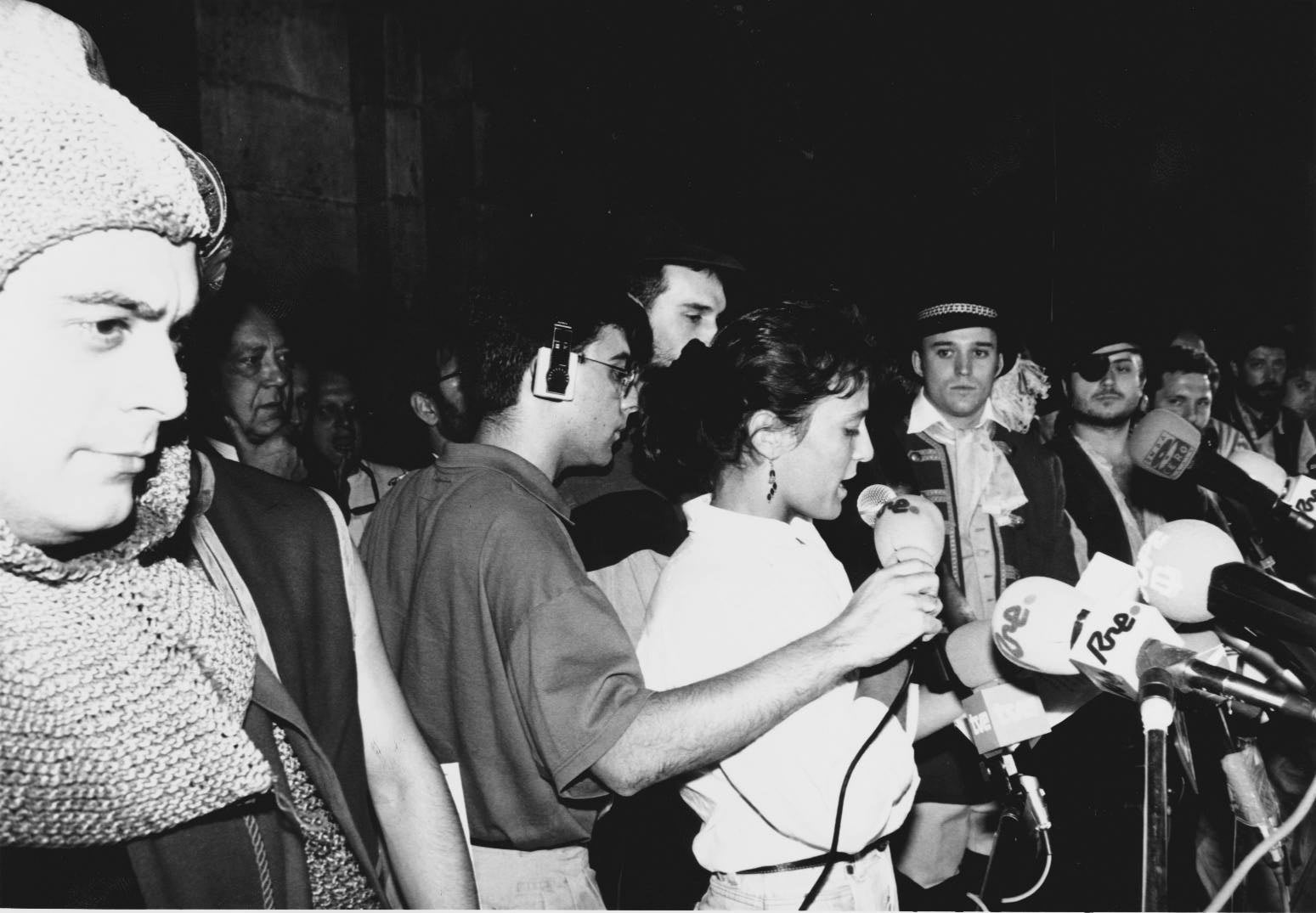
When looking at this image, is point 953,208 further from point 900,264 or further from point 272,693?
point 272,693

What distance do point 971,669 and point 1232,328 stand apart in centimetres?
607

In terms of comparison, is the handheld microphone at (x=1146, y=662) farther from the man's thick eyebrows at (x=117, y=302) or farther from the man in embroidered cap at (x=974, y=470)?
the man in embroidered cap at (x=974, y=470)

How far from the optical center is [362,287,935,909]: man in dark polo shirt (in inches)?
65.3

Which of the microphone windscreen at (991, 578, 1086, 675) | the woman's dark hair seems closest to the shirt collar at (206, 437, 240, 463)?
the woman's dark hair

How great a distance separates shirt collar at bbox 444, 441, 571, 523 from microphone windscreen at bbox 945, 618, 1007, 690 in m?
0.94

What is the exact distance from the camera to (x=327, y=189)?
551 centimetres

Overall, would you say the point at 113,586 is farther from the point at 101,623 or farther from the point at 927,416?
the point at 927,416

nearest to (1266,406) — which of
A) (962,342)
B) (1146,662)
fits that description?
(962,342)

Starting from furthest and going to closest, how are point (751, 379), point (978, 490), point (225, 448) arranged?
point (978, 490) < point (225, 448) < point (751, 379)

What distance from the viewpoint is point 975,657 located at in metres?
2.17

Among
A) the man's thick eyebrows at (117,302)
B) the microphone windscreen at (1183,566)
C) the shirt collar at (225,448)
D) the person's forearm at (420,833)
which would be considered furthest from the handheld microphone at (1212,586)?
the shirt collar at (225,448)

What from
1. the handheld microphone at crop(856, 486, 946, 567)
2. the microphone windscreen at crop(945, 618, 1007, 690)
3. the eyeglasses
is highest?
the eyeglasses

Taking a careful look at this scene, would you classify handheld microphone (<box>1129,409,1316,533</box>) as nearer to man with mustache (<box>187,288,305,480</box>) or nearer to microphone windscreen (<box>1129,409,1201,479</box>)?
microphone windscreen (<box>1129,409,1201,479</box>)

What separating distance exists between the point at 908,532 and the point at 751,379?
0.47m
